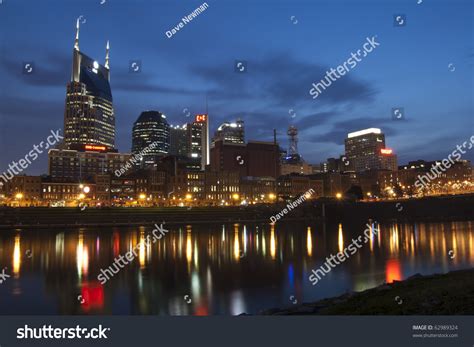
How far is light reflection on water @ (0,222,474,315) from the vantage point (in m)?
19.6

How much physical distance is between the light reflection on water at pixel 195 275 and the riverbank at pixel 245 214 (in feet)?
139

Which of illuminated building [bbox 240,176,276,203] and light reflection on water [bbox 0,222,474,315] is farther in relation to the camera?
illuminated building [bbox 240,176,276,203]

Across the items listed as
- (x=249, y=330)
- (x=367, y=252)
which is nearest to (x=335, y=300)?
(x=249, y=330)

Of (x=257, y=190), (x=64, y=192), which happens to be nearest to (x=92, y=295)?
(x=64, y=192)

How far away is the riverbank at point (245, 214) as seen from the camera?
84688 mm

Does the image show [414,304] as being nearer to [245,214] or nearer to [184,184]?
[245,214]

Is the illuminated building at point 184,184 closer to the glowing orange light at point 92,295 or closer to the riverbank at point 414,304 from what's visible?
the glowing orange light at point 92,295

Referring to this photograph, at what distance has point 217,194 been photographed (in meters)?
164

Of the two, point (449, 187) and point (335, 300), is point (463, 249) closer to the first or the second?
point (335, 300)

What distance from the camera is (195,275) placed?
2728 centimetres

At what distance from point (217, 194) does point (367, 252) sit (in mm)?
126186

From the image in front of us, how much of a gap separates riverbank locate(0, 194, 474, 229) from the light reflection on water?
139 feet

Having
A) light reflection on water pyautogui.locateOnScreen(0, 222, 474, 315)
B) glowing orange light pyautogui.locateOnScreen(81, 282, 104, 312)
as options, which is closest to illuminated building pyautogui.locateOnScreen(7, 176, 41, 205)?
light reflection on water pyautogui.locateOnScreen(0, 222, 474, 315)

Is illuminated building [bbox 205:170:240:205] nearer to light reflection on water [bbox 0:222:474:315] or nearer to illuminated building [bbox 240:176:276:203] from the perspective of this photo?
illuminated building [bbox 240:176:276:203]
